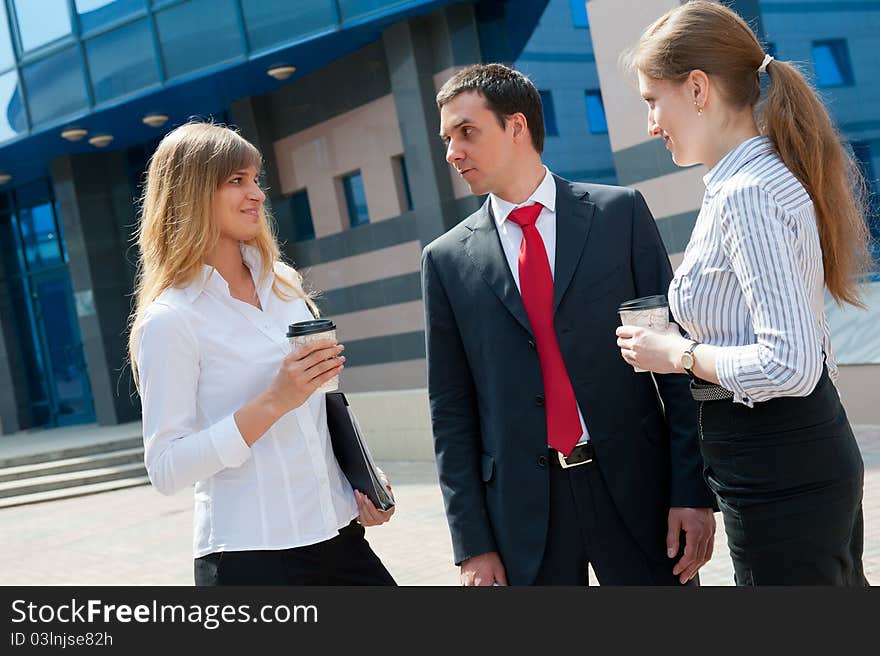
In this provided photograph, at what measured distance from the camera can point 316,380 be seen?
8.89 ft

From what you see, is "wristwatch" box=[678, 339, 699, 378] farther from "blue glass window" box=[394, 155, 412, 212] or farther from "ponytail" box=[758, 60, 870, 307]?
"blue glass window" box=[394, 155, 412, 212]

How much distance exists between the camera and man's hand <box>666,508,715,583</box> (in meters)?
2.80

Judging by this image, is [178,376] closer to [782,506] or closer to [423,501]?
[782,506]

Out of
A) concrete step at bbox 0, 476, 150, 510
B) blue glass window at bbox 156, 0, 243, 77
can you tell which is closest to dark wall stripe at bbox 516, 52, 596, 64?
blue glass window at bbox 156, 0, 243, 77

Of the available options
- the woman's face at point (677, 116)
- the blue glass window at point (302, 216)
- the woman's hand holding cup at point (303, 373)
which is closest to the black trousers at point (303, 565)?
the woman's hand holding cup at point (303, 373)

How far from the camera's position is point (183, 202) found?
9.50 feet

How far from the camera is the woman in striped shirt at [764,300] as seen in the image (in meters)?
2.18

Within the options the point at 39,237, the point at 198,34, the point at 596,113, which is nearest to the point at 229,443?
the point at 596,113

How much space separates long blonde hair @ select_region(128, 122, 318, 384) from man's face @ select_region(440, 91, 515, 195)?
616mm

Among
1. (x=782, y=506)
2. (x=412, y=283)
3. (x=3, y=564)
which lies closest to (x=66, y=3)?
(x=412, y=283)

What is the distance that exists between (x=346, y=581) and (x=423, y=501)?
6696 millimetres

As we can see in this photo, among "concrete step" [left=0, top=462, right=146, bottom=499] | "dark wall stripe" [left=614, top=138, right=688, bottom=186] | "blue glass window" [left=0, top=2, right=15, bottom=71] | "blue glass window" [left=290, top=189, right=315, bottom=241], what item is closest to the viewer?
"dark wall stripe" [left=614, top=138, right=688, bottom=186]

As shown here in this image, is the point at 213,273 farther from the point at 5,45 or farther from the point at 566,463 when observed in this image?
the point at 5,45

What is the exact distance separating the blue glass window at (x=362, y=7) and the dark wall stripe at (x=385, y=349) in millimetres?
4410
